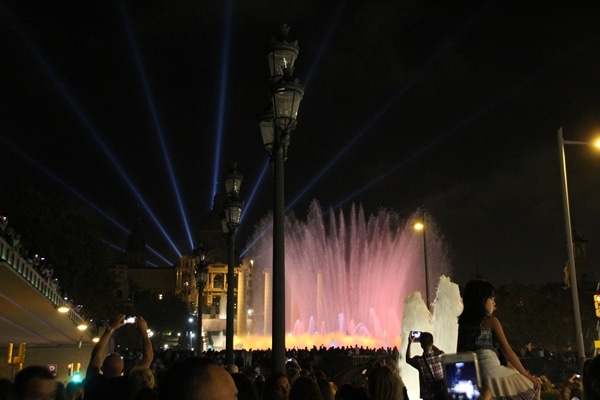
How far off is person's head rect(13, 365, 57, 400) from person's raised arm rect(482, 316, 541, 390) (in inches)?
125

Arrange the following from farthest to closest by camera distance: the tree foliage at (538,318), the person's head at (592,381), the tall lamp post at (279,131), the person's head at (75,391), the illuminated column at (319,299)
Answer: the tree foliage at (538,318) → the illuminated column at (319,299) → the tall lamp post at (279,131) → the person's head at (75,391) → the person's head at (592,381)

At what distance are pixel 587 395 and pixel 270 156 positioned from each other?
30.4ft

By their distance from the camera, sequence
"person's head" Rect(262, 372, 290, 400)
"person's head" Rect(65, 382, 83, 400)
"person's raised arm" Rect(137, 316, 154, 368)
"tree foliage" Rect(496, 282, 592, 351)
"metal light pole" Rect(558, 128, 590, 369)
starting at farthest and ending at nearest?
"tree foliage" Rect(496, 282, 592, 351), "metal light pole" Rect(558, 128, 590, 369), "person's head" Rect(65, 382, 83, 400), "person's raised arm" Rect(137, 316, 154, 368), "person's head" Rect(262, 372, 290, 400)

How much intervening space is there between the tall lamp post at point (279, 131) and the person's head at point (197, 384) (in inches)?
285

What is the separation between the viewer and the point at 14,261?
784 inches

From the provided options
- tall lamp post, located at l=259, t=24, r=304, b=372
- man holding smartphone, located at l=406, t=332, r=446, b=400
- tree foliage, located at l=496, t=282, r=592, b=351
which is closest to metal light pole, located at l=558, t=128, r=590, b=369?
tall lamp post, located at l=259, t=24, r=304, b=372

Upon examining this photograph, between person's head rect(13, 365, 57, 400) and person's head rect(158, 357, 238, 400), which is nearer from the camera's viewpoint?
person's head rect(158, 357, 238, 400)

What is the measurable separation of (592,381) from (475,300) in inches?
74.5

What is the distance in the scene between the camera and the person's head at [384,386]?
5512mm

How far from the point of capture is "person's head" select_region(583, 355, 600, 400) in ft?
11.2

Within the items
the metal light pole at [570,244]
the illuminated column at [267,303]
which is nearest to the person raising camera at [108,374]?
the metal light pole at [570,244]

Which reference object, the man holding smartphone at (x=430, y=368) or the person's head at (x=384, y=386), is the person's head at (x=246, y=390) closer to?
the person's head at (x=384, y=386)

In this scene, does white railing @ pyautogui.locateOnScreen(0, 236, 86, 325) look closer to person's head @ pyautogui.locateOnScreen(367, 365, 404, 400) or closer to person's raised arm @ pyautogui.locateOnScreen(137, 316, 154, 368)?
person's raised arm @ pyautogui.locateOnScreen(137, 316, 154, 368)

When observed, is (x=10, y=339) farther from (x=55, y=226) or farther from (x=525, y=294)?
(x=525, y=294)
